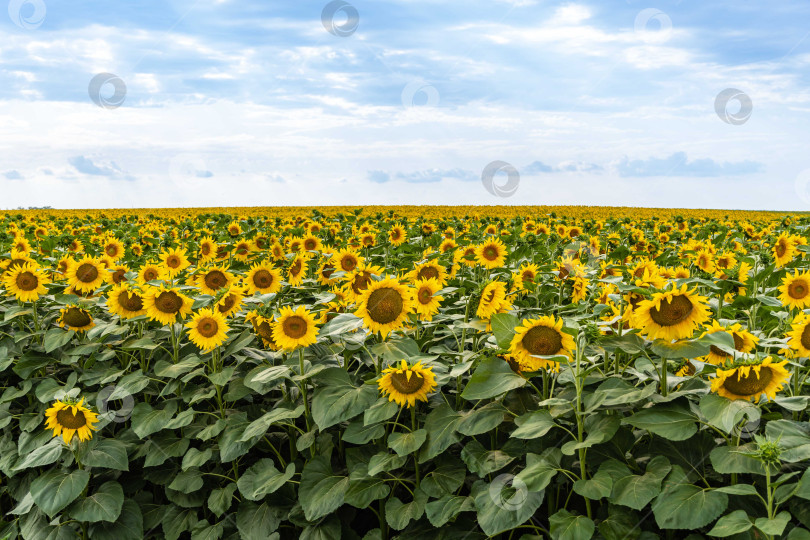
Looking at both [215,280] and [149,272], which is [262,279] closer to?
[215,280]

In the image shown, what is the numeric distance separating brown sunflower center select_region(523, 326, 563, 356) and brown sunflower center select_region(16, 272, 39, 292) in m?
4.29

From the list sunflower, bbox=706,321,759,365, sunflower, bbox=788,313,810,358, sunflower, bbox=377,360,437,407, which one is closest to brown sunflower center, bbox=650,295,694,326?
sunflower, bbox=706,321,759,365

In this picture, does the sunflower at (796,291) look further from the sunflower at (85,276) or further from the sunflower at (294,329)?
the sunflower at (85,276)

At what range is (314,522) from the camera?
3.53 meters

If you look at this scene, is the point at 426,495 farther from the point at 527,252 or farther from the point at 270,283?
the point at 527,252

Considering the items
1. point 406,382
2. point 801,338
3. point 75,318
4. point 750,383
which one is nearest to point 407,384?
point 406,382

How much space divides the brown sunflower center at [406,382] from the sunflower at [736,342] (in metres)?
1.40

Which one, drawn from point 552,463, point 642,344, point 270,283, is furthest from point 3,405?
point 642,344

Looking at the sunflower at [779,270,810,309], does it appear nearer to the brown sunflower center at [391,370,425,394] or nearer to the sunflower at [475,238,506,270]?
the sunflower at [475,238,506,270]

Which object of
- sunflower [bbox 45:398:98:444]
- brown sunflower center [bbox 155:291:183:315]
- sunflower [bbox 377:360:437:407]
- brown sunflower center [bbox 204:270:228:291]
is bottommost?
sunflower [bbox 45:398:98:444]

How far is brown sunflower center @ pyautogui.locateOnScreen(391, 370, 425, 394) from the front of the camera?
126 inches

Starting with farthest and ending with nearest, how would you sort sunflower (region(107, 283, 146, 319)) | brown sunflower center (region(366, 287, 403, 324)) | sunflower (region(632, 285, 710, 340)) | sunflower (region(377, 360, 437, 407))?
sunflower (region(107, 283, 146, 319)) → brown sunflower center (region(366, 287, 403, 324)) → sunflower (region(377, 360, 437, 407)) → sunflower (region(632, 285, 710, 340))

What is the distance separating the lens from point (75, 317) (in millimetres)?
5031

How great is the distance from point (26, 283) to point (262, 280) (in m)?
2.02
